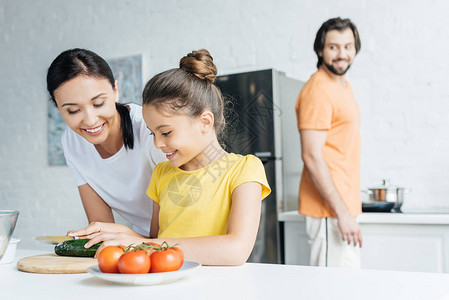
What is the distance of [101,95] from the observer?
1.52m

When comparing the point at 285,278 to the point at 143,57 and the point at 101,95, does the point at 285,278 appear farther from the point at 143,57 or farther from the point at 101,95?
the point at 143,57

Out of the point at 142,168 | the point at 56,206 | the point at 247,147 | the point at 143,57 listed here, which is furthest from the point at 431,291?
the point at 56,206

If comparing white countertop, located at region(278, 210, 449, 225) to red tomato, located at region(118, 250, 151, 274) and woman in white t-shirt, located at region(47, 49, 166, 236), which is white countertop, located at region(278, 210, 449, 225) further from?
red tomato, located at region(118, 250, 151, 274)

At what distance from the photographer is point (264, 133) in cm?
268

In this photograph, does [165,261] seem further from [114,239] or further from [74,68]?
[74,68]

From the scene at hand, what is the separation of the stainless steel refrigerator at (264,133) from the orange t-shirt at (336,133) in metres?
0.37

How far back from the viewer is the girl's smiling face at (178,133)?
4.45 feet

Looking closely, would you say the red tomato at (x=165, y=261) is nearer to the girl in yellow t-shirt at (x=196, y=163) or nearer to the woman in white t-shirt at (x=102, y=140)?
the girl in yellow t-shirt at (x=196, y=163)

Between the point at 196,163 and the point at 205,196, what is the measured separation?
117 mm

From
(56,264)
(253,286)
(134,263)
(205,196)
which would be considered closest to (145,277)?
(134,263)

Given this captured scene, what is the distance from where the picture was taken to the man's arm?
220cm

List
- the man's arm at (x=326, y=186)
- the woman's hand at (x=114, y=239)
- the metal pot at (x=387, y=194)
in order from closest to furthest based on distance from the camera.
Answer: the woman's hand at (x=114, y=239)
the man's arm at (x=326, y=186)
the metal pot at (x=387, y=194)

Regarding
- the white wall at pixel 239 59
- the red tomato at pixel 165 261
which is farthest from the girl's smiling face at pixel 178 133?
the white wall at pixel 239 59

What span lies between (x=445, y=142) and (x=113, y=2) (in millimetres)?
2606
